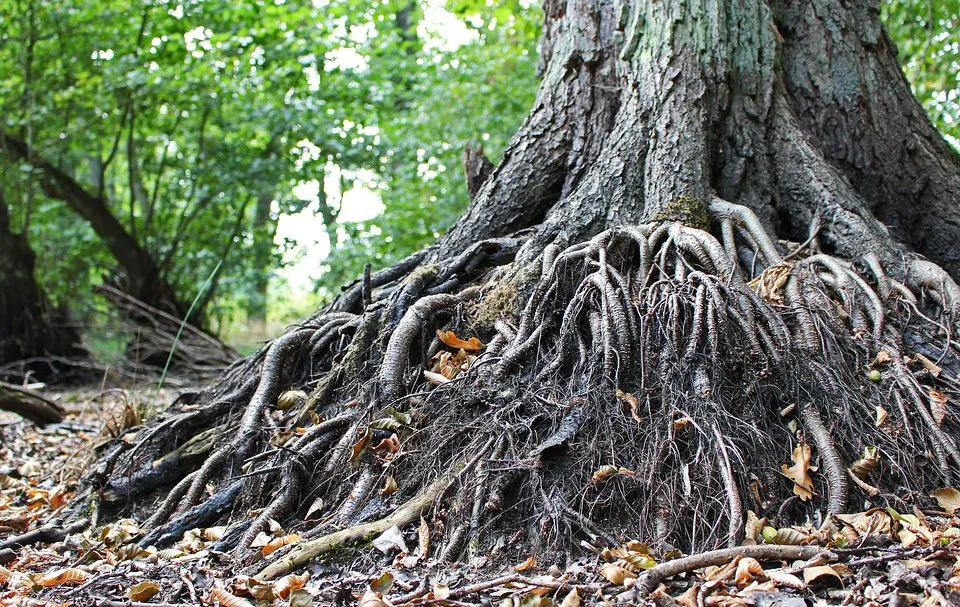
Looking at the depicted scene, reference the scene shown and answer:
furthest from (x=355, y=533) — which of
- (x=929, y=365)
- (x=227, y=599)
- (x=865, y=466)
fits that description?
(x=929, y=365)

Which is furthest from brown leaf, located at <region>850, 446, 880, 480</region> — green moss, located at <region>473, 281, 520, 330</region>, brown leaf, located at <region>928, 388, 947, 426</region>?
green moss, located at <region>473, 281, 520, 330</region>

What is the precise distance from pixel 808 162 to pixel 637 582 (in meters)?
2.91

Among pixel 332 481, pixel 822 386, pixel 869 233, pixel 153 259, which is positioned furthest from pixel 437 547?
pixel 153 259

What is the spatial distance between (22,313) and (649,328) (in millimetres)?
8402

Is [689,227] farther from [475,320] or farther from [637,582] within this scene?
[637,582]

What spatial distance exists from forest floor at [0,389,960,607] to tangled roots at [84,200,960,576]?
0.37ft

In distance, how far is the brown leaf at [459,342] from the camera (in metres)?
3.83

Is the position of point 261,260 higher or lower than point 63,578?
higher

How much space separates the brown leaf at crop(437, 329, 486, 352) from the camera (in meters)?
3.83

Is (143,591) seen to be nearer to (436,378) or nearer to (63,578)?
(63,578)

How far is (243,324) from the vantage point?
16.3 m

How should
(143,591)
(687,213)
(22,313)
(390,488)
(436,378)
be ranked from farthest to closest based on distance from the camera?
(22,313) → (687,213) → (436,378) → (390,488) → (143,591)

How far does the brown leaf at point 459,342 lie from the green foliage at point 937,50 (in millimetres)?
7054

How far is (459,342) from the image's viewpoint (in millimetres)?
3861
